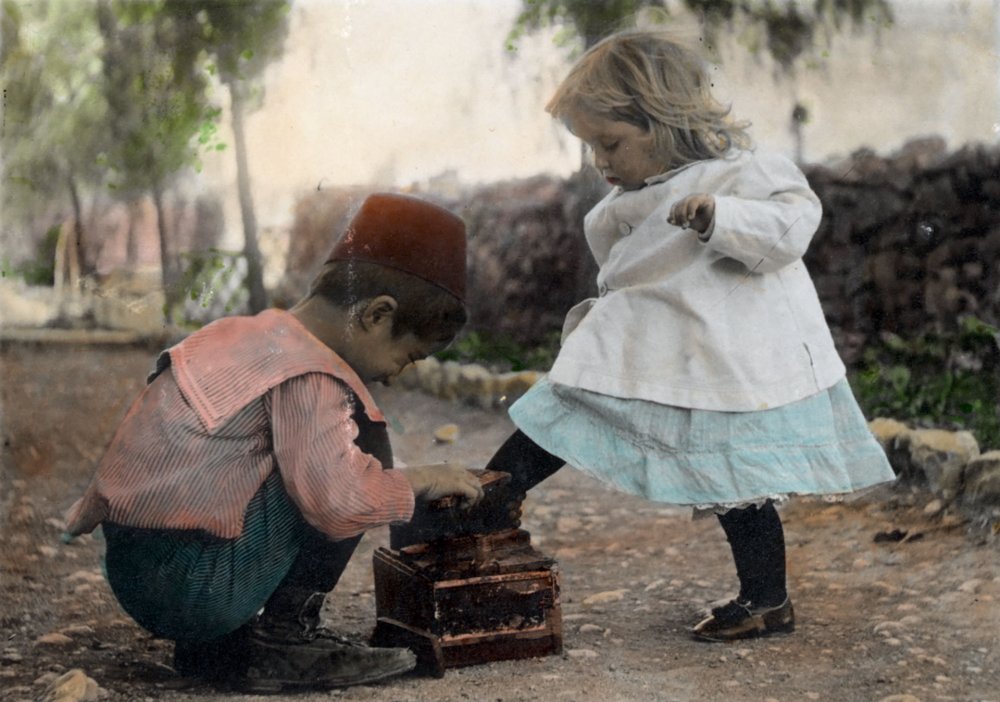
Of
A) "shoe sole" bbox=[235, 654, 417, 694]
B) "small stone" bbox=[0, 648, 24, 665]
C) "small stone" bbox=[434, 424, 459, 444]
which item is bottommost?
"shoe sole" bbox=[235, 654, 417, 694]

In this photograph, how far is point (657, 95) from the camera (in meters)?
2.65

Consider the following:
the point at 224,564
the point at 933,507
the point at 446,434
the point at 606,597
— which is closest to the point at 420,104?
the point at 446,434

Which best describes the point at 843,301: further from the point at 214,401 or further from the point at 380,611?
the point at 214,401

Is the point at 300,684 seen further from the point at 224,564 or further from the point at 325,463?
the point at 325,463

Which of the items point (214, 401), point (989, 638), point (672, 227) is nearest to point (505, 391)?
point (672, 227)

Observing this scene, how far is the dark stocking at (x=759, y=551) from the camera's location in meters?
2.71

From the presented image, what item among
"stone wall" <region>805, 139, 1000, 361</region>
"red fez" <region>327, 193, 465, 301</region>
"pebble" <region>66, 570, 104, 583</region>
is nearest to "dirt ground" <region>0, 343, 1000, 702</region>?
"pebble" <region>66, 570, 104, 583</region>

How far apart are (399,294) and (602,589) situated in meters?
0.93

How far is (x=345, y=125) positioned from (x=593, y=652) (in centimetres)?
131

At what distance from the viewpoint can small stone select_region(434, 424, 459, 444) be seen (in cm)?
280

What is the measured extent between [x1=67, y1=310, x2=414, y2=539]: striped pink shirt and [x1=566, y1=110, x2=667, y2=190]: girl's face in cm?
81

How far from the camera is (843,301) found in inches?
120

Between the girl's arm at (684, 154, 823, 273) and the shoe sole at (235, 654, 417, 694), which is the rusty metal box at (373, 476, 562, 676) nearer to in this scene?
the shoe sole at (235, 654, 417, 694)

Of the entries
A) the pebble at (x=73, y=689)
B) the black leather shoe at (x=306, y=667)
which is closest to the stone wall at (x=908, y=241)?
the black leather shoe at (x=306, y=667)
